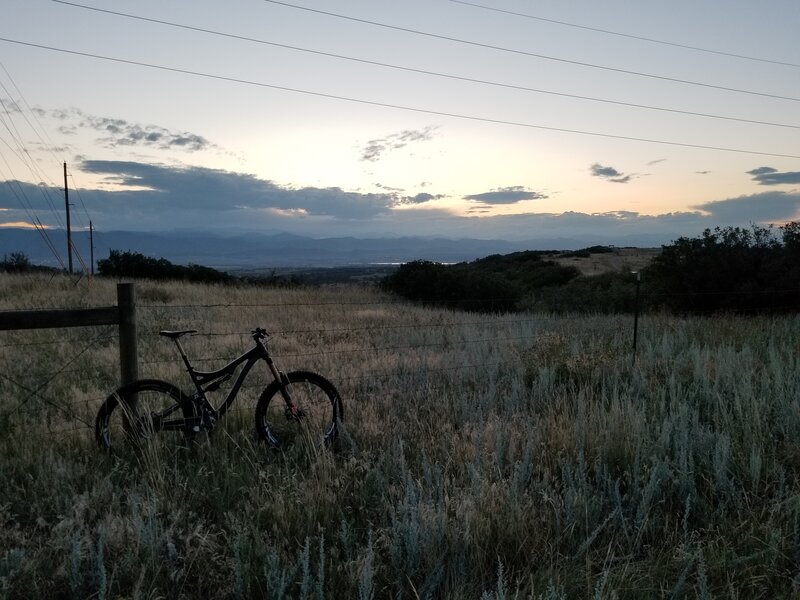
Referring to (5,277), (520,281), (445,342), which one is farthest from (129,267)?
(445,342)

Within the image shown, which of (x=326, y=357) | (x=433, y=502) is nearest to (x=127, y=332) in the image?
(x=433, y=502)

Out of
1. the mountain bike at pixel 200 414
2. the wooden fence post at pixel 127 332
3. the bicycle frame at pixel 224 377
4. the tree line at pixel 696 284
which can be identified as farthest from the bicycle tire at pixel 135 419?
the tree line at pixel 696 284

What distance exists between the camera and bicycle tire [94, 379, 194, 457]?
5156 mm

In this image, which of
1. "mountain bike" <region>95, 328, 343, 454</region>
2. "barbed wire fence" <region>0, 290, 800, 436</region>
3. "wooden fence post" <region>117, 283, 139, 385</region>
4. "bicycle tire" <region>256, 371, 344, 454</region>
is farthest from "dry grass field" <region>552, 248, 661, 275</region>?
"wooden fence post" <region>117, 283, 139, 385</region>

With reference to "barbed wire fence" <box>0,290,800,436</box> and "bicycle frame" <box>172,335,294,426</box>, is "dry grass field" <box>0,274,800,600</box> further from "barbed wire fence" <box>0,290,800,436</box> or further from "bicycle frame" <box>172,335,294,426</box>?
"bicycle frame" <box>172,335,294,426</box>

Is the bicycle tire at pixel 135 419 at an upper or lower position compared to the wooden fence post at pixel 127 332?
lower

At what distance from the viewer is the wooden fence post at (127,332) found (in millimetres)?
5496

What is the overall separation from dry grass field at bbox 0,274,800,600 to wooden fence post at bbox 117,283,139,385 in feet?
2.35

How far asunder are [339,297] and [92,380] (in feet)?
48.2

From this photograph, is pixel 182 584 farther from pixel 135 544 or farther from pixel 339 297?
pixel 339 297

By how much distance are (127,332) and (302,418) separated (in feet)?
6.42

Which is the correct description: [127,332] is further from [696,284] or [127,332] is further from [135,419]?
[696,284]

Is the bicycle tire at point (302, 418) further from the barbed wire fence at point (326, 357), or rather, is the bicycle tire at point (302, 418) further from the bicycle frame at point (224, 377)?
the barbed wire fence at point (326, 357)

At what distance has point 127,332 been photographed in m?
5.53
